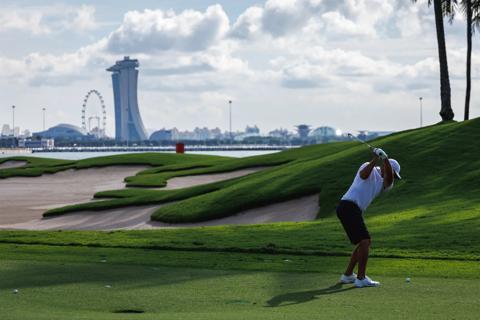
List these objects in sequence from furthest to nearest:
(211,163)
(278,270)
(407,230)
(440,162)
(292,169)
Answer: (211,163) → (292,169) → (440,162) → (407,230) → (278,270)

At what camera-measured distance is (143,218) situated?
3988cm

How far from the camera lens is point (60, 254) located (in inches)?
834

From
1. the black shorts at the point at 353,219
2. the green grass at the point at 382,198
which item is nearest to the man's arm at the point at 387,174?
the black shorts at the point at 353,219

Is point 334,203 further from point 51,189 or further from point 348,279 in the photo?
point 51,189

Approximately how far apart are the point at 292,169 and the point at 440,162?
24.4ft

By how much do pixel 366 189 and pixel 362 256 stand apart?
123cm

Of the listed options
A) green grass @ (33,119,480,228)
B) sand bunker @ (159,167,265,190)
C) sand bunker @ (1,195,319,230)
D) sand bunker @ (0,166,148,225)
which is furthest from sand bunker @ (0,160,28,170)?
sand bunker @ (1,195,319,230)

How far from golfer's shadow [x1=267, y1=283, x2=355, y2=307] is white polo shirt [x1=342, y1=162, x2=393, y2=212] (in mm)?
1398

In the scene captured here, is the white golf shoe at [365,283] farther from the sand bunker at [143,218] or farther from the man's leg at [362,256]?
the sand bunker at [143,218]

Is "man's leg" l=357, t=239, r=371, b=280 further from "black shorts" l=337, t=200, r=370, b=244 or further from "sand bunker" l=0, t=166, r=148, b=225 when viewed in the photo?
"sand bunker" l=0, t=166, r=148, b=225

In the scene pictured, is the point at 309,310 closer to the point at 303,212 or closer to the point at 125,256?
the point at 125,256

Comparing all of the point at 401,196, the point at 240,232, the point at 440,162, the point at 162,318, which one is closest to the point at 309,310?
the point at 162,318

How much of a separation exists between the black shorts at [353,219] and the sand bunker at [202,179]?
122 feet

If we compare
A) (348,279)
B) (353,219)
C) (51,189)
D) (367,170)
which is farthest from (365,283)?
(51,189)
